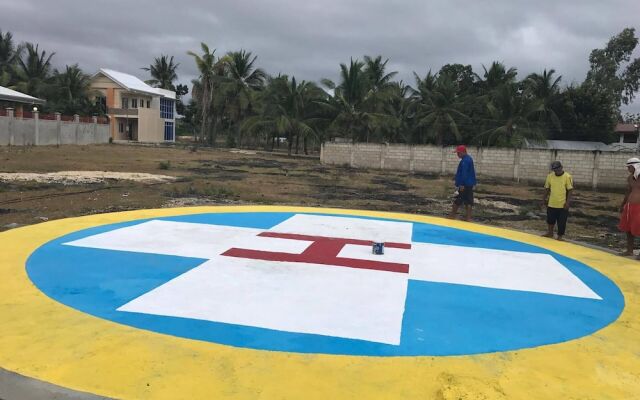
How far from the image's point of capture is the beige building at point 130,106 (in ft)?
146

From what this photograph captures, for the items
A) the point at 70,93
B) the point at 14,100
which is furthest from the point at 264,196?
the point at 70,93

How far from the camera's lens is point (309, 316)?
161 inches

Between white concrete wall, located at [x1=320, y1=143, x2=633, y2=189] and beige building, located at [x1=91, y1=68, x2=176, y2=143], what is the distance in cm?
2438

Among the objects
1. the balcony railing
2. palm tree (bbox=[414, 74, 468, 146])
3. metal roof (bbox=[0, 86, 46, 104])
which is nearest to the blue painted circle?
palm tree (bbox=[414, 74, 468, 146])

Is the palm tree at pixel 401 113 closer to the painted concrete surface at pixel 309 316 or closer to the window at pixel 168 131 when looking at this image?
the window at pixel 168 131

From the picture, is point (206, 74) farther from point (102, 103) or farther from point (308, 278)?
point (308, 278)

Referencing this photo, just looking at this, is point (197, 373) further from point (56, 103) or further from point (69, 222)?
point (56, 103)

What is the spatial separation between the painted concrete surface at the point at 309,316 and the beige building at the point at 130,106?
40878mm

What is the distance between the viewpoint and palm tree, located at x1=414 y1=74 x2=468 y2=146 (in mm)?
34000

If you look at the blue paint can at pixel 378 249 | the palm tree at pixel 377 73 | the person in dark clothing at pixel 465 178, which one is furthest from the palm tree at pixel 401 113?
the blue paint can at pixel 378 249

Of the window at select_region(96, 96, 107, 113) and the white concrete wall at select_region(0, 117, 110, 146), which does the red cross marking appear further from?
the window at select_region(96, 96, 107, 113)

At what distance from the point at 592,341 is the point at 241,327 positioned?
2.83m

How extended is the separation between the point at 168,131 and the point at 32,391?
5168 cm

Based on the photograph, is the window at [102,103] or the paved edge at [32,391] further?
the window at [102,103]
